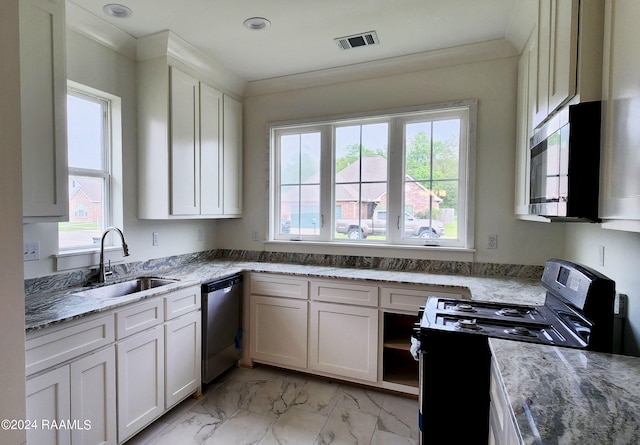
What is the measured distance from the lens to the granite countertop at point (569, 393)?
0.76 m

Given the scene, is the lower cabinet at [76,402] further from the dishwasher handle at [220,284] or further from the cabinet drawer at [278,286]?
the cabinet drawer at [278,286]

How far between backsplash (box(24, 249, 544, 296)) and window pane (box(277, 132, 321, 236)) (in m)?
0.29

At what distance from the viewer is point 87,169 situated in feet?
7.68

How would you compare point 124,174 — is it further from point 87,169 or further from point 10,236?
point 10,236

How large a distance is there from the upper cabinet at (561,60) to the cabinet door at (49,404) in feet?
8.09

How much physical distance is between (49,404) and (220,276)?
127cm

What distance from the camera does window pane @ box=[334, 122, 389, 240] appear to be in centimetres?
302

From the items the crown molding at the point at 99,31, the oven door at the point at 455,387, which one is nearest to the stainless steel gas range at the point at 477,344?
the oven door at the point at 455,387

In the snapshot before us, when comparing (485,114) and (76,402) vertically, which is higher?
(485,114)

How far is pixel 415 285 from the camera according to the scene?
2383mm

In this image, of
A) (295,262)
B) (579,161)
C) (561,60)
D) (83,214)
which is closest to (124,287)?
(83,214)

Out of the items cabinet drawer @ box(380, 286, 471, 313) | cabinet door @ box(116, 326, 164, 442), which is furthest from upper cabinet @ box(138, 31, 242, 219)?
cabinet drawer @ box(380, 286, 471, 313)

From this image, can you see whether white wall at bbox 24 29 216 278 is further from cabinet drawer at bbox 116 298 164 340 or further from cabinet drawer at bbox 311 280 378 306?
cabinet drawer at bbox 311 280 378 306

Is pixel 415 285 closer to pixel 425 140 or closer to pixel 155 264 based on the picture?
pixel 425 140
